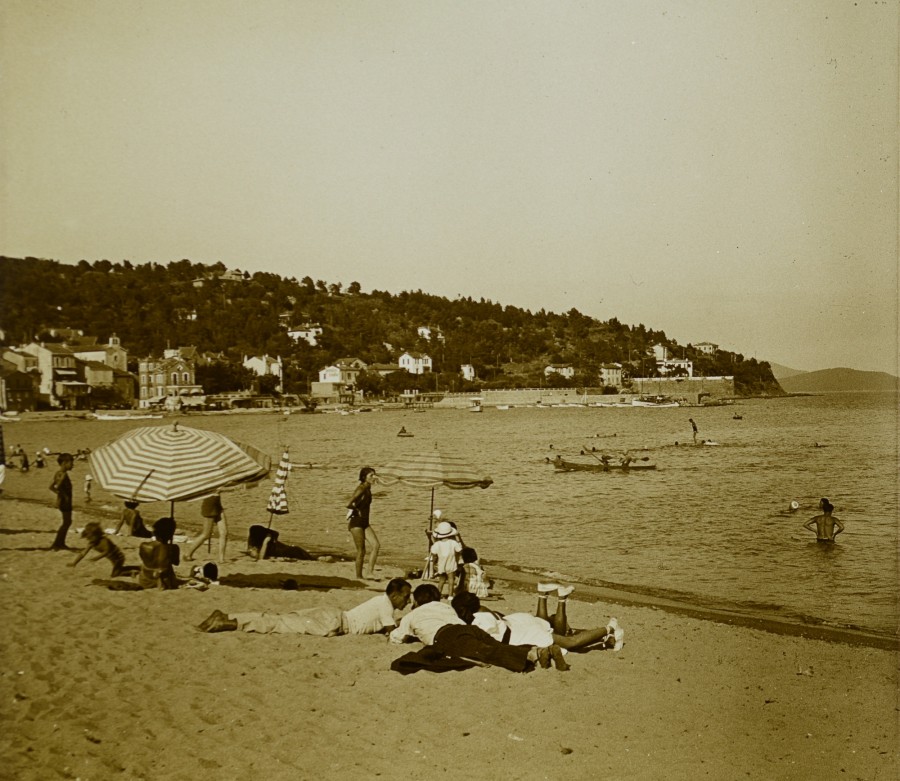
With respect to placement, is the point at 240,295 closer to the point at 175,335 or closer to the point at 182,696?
the point at 175,335

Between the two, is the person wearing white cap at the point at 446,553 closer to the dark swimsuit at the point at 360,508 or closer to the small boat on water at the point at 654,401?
the dark swimsuit at the point at 360,508

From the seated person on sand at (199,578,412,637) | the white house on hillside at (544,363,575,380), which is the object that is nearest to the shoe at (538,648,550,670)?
the seated person on sand at (199,578,412,637)

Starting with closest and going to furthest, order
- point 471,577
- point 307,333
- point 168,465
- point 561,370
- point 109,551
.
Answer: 1. point 168,465
2. point 109,551
3. point 471,577
4. point 307,333
5. point 561,370

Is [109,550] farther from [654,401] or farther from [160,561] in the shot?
[654,401]

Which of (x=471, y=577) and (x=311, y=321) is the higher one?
(x=311, y=321)

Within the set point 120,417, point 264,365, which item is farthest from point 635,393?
point 120,417
